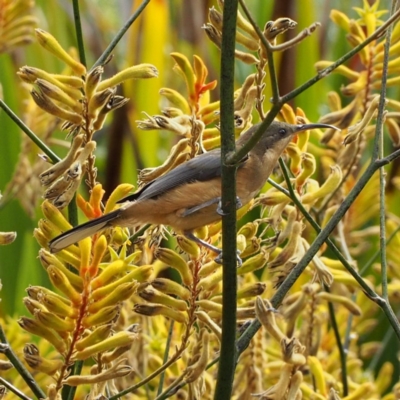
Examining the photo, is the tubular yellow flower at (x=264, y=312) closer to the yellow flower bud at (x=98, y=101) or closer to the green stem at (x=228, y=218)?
the green stem at (x=228, y=218)

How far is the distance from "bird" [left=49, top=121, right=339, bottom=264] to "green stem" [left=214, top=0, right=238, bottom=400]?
0.32 meters

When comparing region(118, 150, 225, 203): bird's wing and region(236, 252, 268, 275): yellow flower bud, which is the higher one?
region(118, 150, 225, 203): bird's wing

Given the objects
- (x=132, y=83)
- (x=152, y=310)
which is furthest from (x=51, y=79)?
(x=132, y=83)

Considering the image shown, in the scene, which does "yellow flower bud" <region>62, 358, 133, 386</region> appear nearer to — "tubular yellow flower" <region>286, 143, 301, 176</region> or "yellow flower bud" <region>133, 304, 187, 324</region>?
"yellow flower bud" <region>133, 304, 187, 324</region>

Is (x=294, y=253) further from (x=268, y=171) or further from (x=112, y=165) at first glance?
(x=112, y=165)

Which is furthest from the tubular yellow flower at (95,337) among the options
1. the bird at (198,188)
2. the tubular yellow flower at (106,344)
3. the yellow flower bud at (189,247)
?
the bird at (198,188)

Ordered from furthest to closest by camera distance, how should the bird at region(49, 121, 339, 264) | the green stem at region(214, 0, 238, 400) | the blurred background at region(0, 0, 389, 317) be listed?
the blurred background at region(0, 0, 389, 317) → the bird at region(49, 121, 339, 264) → the green stem at region(214, 0, 238, 400)

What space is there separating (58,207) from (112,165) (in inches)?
72.5

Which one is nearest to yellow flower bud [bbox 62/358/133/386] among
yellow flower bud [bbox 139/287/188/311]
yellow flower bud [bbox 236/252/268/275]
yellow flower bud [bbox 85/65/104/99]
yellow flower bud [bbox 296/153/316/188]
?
yellow flower bud [bbox 139/287/188/311]

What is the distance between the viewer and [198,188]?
1455 mm

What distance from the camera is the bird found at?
134 cm

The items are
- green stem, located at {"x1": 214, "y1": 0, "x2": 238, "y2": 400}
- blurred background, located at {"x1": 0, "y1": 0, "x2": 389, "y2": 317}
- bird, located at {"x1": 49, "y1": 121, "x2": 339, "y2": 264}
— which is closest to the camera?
green stem, located at {"x1": 214, "y1": 0, "x2": 238, "y2": 400}

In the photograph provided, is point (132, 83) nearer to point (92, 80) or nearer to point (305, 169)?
point (305, 169)

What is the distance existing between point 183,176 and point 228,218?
0.49m
